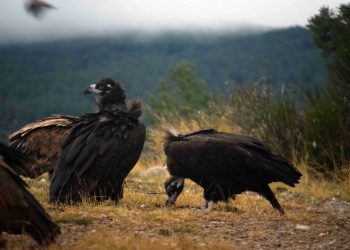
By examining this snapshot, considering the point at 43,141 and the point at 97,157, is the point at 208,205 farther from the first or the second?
the point at 43,141

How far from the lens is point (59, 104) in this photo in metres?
68.8

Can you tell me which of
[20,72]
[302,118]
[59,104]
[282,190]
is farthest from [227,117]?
[20,72]

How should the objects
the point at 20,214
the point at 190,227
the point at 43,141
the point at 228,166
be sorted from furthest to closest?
1. the point at 43,141
2. the point at 228,166
3. the point at 190,227
4. the point at 20,214

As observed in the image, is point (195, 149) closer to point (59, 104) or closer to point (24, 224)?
point (24, 224)

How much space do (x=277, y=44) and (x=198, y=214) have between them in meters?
81.8

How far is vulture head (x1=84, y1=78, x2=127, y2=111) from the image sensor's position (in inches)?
366

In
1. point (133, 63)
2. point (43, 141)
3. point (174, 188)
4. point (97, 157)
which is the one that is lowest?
point (174, 188)

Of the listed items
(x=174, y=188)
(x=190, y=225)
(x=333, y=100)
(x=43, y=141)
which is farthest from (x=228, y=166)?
(x=333, y=100)

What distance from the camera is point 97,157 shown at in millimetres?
8148

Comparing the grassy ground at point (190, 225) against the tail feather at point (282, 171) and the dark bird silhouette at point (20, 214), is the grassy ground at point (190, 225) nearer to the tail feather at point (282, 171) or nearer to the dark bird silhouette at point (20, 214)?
the dark bird silhouette at point (20, 214)

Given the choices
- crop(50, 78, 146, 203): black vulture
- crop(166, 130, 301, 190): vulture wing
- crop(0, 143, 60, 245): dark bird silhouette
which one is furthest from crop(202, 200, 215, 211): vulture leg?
crop(0, 143, 60, 245): dark bird silhouette

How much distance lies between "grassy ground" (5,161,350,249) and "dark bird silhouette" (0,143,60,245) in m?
0.15

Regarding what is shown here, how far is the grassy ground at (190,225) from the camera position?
6.36m

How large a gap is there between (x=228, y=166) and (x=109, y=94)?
6.45 feet
